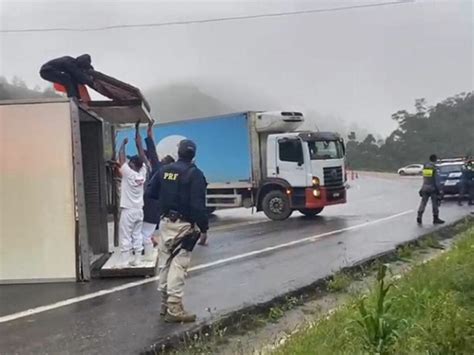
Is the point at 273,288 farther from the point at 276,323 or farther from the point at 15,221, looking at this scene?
the point at 15,221

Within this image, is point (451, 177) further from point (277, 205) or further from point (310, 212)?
point (277, 205)

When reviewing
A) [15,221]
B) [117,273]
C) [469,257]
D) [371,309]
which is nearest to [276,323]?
[371,309]

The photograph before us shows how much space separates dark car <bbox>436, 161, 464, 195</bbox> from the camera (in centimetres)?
2166

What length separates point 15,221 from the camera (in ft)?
26.5

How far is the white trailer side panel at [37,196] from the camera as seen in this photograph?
802 cm

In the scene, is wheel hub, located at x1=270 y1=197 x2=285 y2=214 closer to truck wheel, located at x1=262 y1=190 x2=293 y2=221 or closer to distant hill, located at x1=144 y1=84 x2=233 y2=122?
truck wheel, located at x1=262 y1=190 x2=293 y2=221

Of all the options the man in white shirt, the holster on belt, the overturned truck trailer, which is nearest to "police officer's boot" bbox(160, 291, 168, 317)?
the holster on belt

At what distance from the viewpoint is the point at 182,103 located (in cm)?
4466

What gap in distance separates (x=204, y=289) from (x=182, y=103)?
37.9m

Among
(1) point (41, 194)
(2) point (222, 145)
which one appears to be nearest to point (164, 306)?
(1) point (41, 194)

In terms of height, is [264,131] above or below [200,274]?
above

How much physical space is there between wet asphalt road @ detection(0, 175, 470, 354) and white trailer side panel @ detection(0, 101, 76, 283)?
319 millimetres

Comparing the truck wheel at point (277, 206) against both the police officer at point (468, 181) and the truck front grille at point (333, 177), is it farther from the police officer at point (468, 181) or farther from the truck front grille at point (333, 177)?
the police officer at point (468, 181)

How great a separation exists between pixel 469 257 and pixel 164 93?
40.9 meters
